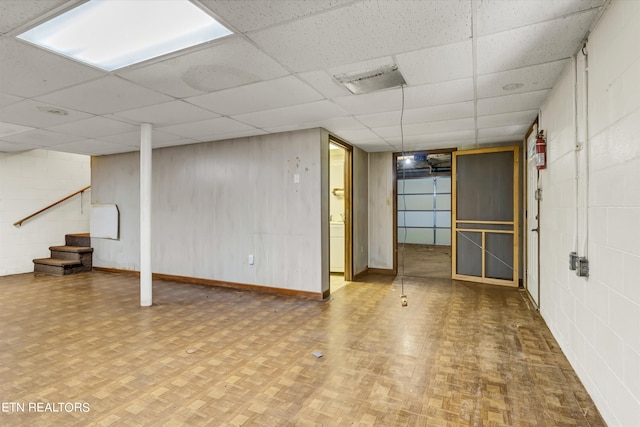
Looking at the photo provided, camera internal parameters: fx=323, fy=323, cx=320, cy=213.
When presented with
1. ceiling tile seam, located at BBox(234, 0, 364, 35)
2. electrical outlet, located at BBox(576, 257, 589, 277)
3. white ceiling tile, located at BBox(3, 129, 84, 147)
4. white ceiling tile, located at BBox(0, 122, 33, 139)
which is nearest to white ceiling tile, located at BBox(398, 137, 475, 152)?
electrical outlet, located at BBox(576, 257, 589, 277)

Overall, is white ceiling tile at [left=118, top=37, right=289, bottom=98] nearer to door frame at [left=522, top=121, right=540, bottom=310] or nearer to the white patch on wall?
door frame at [left=522, top=121, right=540, bottom=310]

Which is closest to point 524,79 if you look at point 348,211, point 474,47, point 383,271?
point 474,47

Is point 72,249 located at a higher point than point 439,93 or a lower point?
lower

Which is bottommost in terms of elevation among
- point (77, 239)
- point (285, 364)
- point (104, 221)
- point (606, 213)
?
point (285, 364)

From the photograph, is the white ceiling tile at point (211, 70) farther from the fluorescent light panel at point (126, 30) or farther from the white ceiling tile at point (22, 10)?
the white ceiling tile at point (22, 10)

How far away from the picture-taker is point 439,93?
2994mm

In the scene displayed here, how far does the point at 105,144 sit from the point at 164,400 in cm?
476

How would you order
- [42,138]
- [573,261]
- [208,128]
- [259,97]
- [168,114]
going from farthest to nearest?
1. [42,138]
2. [208,128]
3. [168,114]
4. [259,97]
5. [573,261]

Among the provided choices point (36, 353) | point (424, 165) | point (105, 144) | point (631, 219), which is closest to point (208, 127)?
point (105, 144)

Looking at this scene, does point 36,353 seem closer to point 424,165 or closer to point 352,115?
point 352,115

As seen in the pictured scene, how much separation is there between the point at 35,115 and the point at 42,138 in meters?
1.48

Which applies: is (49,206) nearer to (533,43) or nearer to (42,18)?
(42,18)

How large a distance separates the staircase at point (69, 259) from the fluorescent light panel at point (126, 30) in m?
5.17

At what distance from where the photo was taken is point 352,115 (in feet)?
12.2
